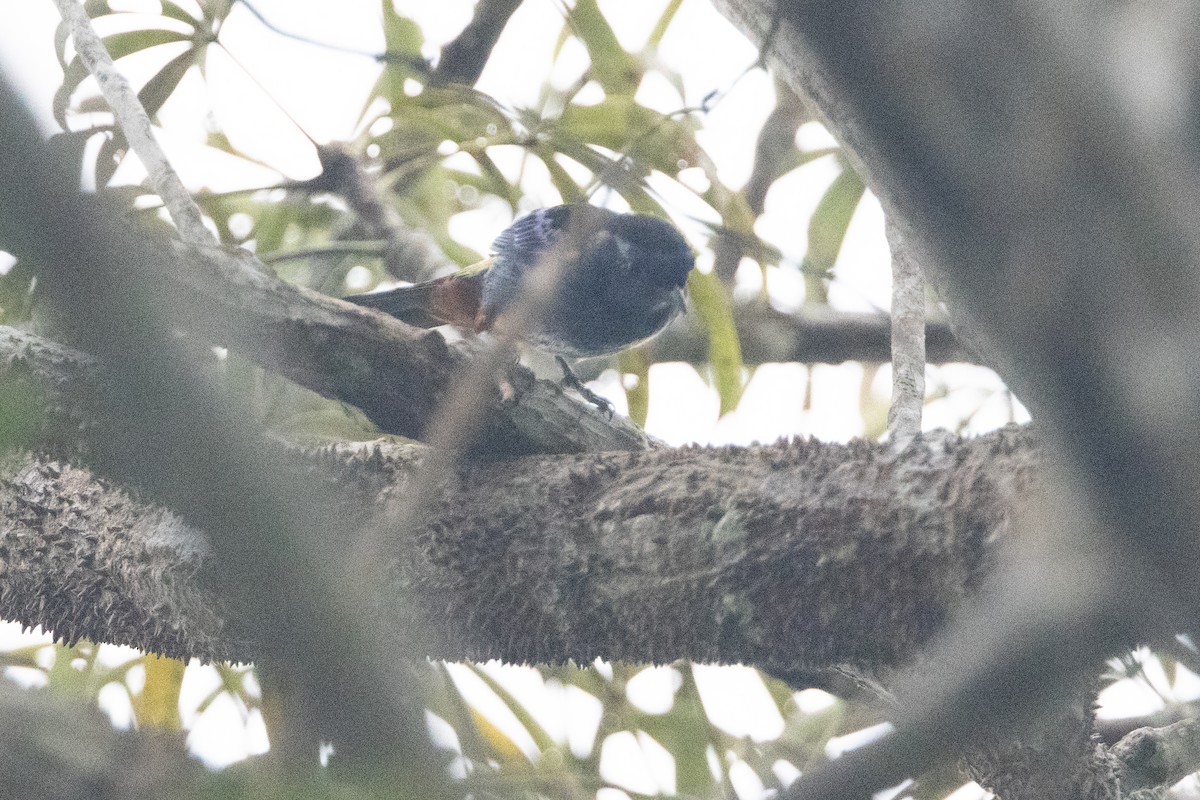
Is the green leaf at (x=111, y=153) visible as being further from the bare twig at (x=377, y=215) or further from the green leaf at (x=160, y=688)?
the green leaf at (x=160, y=688)

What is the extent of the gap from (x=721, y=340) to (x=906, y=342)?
0.96m

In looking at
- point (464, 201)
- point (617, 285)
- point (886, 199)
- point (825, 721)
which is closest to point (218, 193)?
point (464, 201)

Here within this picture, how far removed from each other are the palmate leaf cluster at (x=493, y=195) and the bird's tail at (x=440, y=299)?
247 millimetres

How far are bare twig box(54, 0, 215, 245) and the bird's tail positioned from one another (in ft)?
4.49

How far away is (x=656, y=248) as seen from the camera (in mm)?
4051

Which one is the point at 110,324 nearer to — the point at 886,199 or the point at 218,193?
the point at 886,199

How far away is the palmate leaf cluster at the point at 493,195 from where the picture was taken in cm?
341

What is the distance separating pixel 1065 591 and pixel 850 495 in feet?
4.47

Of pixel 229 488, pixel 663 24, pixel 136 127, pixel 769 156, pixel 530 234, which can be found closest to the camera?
pixel 229 488

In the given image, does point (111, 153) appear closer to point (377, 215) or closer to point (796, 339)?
point (377, 215)

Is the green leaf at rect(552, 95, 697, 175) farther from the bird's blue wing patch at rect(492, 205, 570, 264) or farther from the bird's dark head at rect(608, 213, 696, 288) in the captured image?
the bird's dark head at rect(608, 213, 696, 288)

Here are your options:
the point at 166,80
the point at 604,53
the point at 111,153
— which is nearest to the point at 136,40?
the point at 166,80

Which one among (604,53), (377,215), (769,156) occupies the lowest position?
(377,215)

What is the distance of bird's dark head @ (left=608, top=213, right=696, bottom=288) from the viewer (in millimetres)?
3998
